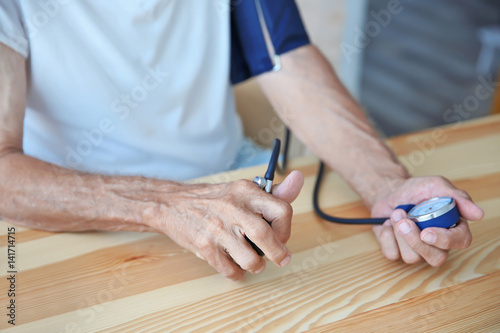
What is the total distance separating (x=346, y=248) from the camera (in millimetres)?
747

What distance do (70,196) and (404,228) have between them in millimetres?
498

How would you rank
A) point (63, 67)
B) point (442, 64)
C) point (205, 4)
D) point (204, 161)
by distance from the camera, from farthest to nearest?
point (442, 64)
point (204, 161)
point (205, 4)
point (63, 67)

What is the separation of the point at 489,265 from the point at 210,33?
0.69 metres

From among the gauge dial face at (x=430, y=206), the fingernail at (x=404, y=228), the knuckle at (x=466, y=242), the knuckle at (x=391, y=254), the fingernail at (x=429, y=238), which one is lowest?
the knuckle at (x=391, y=254)

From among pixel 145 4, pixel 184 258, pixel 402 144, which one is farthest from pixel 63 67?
pixel 402 144

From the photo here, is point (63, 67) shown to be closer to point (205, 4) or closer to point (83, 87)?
point (83, 87)

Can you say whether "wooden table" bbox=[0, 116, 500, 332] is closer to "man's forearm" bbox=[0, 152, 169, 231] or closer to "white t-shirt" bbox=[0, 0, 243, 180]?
"man's forearm" bbox=[0, 152, 169, 231]

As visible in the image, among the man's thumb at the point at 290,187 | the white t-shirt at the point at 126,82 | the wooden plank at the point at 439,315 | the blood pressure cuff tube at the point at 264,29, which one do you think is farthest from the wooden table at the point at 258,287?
the blood pressure cuff tube at the point at 264,29

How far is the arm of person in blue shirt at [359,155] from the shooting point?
2.25 ft

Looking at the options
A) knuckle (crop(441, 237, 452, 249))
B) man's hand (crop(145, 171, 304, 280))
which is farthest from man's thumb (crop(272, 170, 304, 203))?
knuckle (crop(441, 237, 452, 249))

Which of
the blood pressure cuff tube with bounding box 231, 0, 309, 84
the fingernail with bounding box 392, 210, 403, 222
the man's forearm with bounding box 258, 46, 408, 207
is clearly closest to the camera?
the fingernail with bounding box 392, 210, 403, 222

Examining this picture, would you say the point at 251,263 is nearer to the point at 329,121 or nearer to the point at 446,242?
the point at 446,242

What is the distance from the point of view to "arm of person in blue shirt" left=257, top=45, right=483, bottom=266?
69 cm

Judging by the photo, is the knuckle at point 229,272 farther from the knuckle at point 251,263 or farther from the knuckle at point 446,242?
the knuckle at point 446,242
